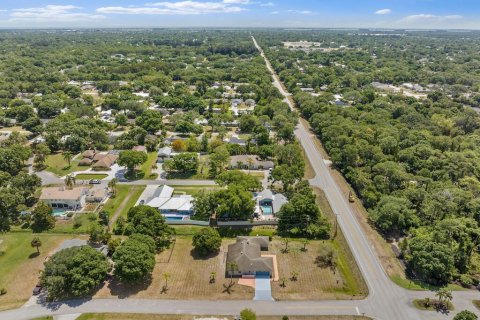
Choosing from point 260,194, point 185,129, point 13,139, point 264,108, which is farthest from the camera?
point 264,108

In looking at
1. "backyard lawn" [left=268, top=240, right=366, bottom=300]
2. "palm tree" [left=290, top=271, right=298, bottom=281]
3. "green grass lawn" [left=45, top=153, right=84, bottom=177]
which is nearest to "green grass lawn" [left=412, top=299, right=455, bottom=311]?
"backyard lawn" [left=268, top=240, right=366, bottom=300]

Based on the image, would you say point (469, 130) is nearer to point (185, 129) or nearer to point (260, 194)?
point (260, 194)

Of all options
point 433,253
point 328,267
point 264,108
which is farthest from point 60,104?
point 433,253

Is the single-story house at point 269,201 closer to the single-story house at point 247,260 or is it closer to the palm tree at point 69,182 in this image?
the single-story house at point 247,260

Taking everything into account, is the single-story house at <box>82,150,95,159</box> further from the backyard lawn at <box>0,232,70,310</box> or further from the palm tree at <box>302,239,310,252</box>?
the palm tree at <box>302,239,310,252</box>

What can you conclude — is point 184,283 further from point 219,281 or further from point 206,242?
point 206,242

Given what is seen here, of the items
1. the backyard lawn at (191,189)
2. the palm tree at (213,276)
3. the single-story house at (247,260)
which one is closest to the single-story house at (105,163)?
the backyard lawn at (191,189)
